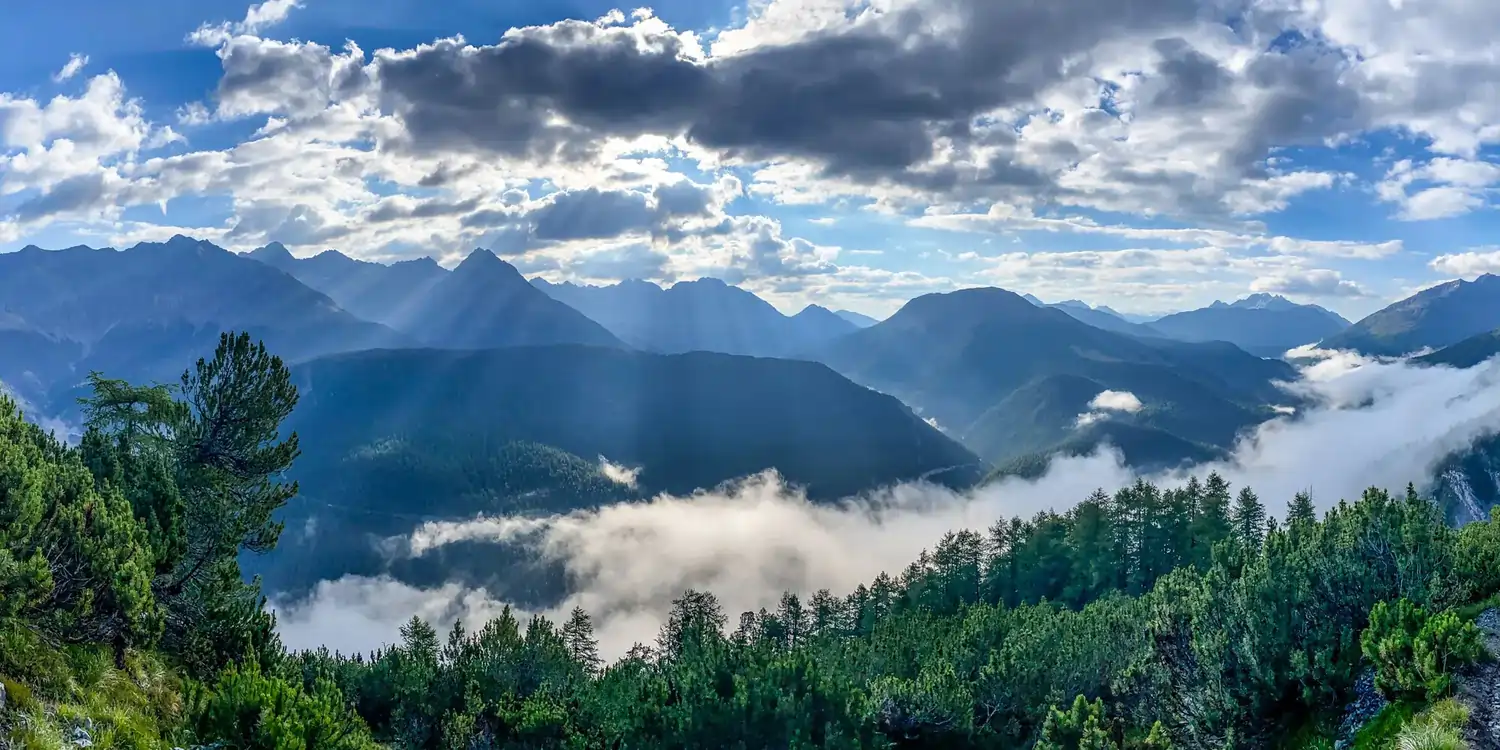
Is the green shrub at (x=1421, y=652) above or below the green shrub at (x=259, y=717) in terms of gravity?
below

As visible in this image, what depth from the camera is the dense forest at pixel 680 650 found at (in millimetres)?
23391

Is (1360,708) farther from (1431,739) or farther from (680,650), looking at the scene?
(680,650)

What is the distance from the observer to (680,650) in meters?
39.2

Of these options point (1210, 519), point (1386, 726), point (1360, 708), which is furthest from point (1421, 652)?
point (1210, 519)

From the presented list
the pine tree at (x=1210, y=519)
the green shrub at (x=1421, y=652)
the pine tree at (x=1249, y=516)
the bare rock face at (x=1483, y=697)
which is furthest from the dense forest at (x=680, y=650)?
the pine tree at (x=1249, y=516)

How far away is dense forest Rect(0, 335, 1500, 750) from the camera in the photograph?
23391mm

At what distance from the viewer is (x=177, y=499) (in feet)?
110

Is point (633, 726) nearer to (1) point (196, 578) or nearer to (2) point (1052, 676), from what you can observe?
(1) point (196, 578)

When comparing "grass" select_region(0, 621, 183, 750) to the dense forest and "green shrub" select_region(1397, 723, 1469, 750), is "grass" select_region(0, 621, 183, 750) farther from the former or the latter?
"green shrub" select_region(1397, 723, 1469, 750)

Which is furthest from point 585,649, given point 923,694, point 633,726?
point 633,726

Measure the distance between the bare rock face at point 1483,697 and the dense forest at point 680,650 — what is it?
0.56 ft

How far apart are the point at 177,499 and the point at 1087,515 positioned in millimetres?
113726

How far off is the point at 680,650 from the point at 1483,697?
97.3 feet

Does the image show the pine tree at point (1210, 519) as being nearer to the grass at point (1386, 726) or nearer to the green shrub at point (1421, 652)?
the green shrub at point (1421, 652)
